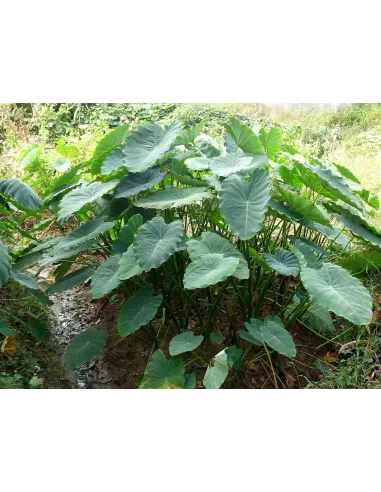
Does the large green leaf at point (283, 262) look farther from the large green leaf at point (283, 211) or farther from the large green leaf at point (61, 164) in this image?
the large green leaf at point (61, 164)

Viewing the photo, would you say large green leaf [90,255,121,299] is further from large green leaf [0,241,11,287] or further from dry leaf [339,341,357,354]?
dry leaf [339,341,357,354]

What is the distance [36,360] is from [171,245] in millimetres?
1066

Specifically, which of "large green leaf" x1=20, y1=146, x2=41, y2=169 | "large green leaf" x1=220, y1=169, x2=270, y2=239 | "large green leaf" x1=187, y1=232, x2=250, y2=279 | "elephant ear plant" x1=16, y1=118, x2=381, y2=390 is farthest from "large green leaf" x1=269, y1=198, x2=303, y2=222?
"large green leaf" x1=20, y1=146, x2=41, y2=169

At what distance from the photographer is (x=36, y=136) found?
568cm

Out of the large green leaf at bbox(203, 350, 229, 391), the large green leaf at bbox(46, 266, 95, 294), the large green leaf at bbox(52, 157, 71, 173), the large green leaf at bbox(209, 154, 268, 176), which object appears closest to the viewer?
the large green leaf at bbox(203, 350, 229, 391)

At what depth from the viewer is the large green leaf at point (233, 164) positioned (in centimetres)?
250

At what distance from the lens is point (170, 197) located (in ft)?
8.39

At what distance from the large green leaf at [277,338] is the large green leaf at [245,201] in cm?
40

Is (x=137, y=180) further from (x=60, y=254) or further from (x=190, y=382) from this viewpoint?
(x=190, y=382)

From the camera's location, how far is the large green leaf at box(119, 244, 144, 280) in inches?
92.7

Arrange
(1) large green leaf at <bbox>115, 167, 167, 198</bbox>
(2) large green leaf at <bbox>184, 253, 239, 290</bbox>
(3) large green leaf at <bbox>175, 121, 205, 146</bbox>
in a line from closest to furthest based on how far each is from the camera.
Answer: (2) large green leaf at <bbox>184, 253, 239, 290</bbox> < (1) large green leaf at <bbox>115, 167, 167, 198</bbox> < (3) large green leaf at <bbox>175, 121, 205, 146</bbox>

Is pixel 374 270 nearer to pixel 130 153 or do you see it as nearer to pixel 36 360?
pixel 130 153

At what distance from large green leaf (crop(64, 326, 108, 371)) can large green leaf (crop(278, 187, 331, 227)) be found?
103 centimetres

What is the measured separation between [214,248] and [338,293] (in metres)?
0.54
